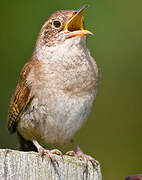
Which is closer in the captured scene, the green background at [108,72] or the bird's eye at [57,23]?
the bird's eye at [57,23]

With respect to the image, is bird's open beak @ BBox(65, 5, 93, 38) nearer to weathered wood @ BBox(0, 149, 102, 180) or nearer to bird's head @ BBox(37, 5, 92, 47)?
bird's head @ BBox(37, 5, 92, 47)

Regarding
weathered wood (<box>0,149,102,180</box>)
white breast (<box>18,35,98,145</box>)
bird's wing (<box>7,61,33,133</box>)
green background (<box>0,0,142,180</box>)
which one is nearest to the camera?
weathered wood (<box>0,149,102,180</box>)

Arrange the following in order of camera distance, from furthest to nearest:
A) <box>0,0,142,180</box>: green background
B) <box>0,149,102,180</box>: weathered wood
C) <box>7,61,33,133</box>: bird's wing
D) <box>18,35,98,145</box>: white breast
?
<box>0,0,142,180</box>: green background
<box>7,61,33,133</box>: bird's wing
<box>18,35,98,145</box>: white breast
<box>0,149,102,180</box>: weathered wood

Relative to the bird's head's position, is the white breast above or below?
below

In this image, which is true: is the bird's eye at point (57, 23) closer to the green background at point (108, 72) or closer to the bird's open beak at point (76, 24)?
the bird's open beak at point (76, 24)

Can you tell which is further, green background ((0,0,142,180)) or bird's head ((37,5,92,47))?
green background ((0,0,142,180))

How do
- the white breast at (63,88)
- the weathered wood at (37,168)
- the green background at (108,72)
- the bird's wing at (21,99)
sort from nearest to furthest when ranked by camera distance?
the weathered wood at (37,168) → the white breast at (63,88) → the bird's wing at (21,99) → the green background at (108,72)

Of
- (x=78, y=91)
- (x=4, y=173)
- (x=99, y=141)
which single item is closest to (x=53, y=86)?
(x=78, y=91)

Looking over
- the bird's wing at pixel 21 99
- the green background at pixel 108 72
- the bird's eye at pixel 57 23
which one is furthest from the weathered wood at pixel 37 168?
the green background at pixel 108 72

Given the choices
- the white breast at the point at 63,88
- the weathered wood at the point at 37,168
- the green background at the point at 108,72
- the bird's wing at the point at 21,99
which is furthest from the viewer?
the green background at the point at 108,72

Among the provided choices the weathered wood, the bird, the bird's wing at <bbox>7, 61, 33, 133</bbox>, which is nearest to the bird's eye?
the bird
